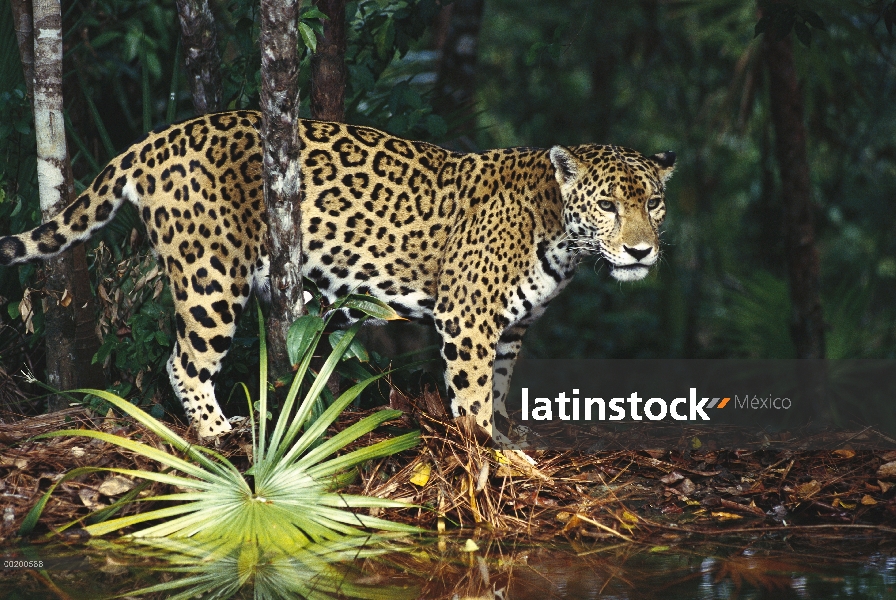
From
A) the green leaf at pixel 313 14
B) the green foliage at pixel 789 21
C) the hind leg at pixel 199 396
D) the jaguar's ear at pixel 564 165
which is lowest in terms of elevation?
the hind leg at pixel 199 396

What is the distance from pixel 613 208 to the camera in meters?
6.41

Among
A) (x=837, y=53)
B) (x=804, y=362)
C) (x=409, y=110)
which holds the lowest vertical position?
(x=804, y=362)

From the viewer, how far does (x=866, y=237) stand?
14734 millimetres

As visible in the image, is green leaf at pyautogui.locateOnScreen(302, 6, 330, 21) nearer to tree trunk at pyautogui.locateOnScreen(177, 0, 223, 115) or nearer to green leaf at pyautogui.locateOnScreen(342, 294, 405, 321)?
green leaf at pyautogui.locateOnScreen(342, 294, 405, 321)

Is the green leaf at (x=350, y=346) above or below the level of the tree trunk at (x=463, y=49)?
below

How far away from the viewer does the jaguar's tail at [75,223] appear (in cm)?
605

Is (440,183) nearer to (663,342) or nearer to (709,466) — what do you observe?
(709,466)

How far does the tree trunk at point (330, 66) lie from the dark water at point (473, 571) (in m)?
3.35

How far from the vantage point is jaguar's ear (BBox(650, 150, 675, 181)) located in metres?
6.80

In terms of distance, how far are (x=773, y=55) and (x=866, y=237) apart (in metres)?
6.36

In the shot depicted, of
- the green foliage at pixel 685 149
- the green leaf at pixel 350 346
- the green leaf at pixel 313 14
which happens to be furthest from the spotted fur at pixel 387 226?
the green foliage at pixel 685 149

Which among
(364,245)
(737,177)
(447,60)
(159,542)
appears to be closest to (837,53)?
(447,60)

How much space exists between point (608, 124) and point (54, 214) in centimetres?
959

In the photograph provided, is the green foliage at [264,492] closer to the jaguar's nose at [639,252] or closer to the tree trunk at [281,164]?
the tree trunk at [281,164]
